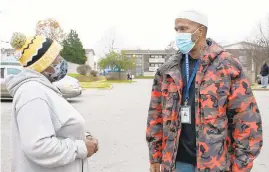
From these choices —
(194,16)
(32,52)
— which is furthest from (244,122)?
(32,52)

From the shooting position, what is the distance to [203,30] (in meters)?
2.68

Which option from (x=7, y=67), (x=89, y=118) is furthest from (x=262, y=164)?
(x=7, y=67)

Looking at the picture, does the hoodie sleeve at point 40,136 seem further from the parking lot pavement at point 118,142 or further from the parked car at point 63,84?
the parked car at point 63,84

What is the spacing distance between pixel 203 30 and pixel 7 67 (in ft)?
47.1

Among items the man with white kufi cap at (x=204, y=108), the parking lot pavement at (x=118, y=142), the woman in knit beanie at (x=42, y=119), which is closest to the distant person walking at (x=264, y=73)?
the parking lot pavement at (x=118, y=142)

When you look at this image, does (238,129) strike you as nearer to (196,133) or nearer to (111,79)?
(196,133)

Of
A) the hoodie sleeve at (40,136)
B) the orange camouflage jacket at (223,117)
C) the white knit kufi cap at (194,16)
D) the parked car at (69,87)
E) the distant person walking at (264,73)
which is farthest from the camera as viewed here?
the distant person walking at (264,73)

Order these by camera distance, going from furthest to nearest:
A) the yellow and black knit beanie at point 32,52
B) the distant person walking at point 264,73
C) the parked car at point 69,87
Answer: the distant person walking at point 264,73, the parked car at point 69,87, the yellow and black knit beanie at point 32,52

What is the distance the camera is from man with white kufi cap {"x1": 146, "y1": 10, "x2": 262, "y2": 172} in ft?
7.93

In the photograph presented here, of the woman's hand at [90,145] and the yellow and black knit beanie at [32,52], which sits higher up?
the yellow and black knit beanie at [32,52]

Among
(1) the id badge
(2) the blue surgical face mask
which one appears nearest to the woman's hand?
(1) the id badge

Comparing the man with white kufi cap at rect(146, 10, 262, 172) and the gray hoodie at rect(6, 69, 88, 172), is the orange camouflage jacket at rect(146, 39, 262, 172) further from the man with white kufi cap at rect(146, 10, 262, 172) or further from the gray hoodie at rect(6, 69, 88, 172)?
the gray hoodie at rect(6, 69, 88, 172)

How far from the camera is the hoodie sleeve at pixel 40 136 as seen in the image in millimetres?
2072

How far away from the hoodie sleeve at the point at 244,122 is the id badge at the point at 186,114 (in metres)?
0.27
